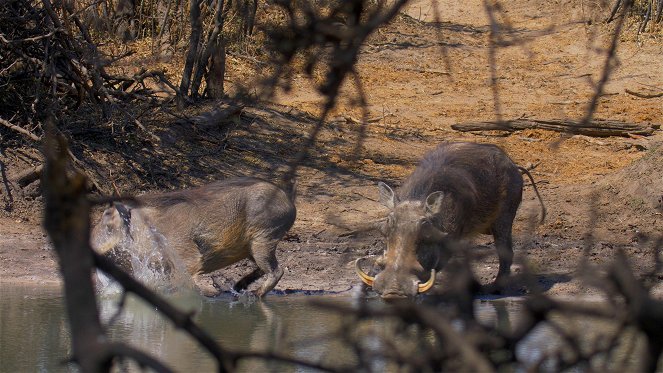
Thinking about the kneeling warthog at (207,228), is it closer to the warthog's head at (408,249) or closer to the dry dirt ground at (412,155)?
the dry dirt ground at (412,155)

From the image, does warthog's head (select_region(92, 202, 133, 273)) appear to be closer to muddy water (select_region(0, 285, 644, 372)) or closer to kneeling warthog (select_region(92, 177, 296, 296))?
kneeling warthog (select_region(92, 177, 296, 296))

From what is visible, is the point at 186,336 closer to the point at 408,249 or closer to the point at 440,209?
the point at 408,249

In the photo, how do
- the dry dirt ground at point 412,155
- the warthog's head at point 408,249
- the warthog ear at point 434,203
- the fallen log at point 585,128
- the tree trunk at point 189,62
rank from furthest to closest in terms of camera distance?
the fallen log at point 585,128 → the tree trunk at point 189,62 → the dry dirt ground at point 412,155 → the warthog ear at point 434,203 → the warthog's head at point 408,249

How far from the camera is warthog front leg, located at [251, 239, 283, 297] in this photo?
664 centimetres

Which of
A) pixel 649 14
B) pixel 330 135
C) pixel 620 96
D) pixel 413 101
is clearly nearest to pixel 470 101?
pixel 413 101

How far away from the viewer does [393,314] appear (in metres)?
1.70

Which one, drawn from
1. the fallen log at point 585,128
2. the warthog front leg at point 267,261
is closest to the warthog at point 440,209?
the warthog front leg at point 267,261

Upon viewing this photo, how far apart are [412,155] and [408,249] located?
15.4 feet

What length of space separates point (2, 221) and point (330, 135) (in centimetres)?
365

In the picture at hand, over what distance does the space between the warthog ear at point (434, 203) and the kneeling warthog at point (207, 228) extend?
0.98m

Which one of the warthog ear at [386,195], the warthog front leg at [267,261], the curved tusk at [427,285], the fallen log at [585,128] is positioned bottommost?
the fallen log at [585,128]

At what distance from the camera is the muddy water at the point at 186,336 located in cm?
452

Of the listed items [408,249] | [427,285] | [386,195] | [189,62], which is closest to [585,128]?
[189,62]

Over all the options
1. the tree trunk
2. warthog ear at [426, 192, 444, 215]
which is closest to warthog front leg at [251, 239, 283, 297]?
warthog ear at [426, 192, 444, 215]
